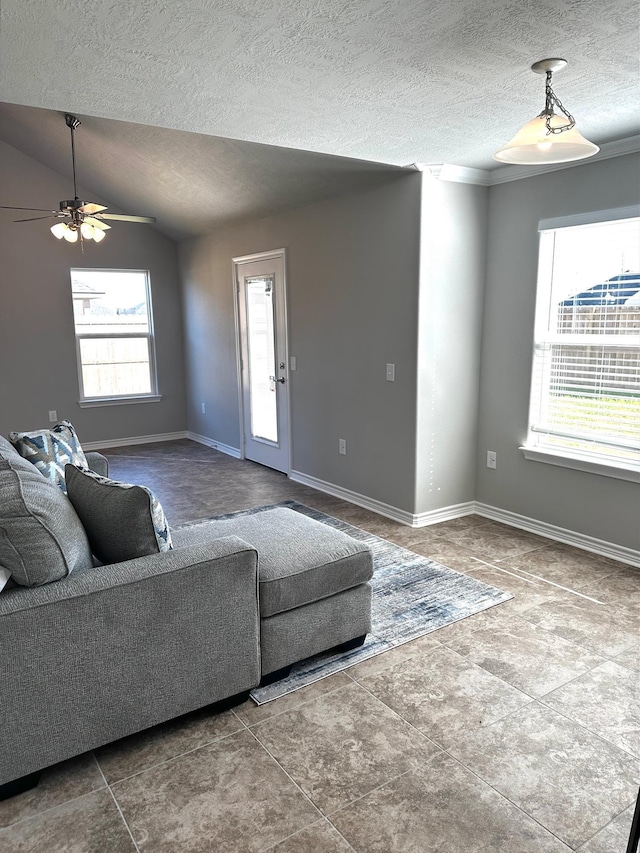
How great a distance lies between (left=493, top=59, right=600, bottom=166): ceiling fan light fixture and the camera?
7.05 ft

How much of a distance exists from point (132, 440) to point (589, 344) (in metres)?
5.18

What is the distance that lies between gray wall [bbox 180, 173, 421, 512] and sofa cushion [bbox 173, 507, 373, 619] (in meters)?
1.65

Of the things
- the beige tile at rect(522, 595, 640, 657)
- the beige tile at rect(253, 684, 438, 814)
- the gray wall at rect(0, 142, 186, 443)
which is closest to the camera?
the beige tile at rect(253, 684, 438, 814)

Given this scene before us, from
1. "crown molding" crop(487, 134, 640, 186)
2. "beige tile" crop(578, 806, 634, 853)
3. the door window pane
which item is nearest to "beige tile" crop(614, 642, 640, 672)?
"beige tile" crop(578, 806, 634, 853)

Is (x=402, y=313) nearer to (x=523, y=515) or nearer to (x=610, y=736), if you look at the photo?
(x=523, y=515)

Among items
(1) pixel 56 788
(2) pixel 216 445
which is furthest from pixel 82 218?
(1) pixel 56 788

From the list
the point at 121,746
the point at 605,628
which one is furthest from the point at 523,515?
the point at 121,746

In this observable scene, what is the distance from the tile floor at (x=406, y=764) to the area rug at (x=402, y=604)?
6cm

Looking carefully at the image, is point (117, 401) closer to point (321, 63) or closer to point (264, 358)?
point (264, 358)

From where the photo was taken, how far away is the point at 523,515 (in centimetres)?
411

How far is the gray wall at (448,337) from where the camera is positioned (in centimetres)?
391

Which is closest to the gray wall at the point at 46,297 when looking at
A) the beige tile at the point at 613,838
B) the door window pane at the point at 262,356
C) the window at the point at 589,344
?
the door window pane at the point at 262,356

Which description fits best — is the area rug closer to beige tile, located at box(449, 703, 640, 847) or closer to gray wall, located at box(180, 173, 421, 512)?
beige tile, located at box(449, 703, 640, 847)

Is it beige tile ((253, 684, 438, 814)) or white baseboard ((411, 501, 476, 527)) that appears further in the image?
white baseboard ((411, 501, 476, 527))
